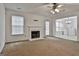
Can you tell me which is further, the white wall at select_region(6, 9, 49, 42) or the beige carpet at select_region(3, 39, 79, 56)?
the white wall at select_region(6, 9, 49, 42)

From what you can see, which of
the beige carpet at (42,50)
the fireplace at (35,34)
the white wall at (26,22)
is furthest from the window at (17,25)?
the fireplace at (35,34)

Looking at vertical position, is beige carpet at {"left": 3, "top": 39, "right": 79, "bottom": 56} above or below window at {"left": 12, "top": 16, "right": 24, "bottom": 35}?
below

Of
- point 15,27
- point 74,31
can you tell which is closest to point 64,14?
point 74,31

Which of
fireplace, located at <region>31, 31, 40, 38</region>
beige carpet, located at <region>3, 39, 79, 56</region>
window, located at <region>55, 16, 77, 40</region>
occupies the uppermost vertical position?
window, located at <region>55, 16, 77, 40</region>

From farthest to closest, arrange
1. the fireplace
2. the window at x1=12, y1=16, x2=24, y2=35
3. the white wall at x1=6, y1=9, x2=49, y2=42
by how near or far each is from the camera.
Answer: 1. the fireplace
2. the window at x1=12, y1=16, x2=24, y2=35
3. the white wall at x1=6, y1=9, x2=49, y2=42

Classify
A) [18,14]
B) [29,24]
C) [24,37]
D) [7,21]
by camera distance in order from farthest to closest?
[29,24], [24,37], [18,14], [7,21]

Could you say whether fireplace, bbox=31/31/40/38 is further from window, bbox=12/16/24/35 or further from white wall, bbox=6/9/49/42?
window, bbox=12/16/24/35

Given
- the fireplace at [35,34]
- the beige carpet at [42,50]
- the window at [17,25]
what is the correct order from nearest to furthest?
the beige carpet at [42,50]
the window at [17,25]
the fireplace at [35,34]

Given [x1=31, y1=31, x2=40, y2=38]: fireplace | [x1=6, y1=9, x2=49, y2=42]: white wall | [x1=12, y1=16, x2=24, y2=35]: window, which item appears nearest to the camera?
[x1=6, y1=9, x2=49, y2=42]: white wall

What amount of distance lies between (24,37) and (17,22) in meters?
0.99

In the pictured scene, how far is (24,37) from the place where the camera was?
220 inches

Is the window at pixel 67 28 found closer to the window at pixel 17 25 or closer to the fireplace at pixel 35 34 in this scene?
the fireplace at pixel 35 34

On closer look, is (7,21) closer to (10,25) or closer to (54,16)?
(10,25)

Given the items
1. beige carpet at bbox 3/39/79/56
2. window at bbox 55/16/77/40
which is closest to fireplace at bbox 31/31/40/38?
beige carpet at bbox 3/39/79/56
